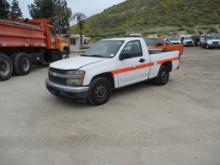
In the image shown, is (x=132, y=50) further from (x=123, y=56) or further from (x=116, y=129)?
(x=116, y=129)

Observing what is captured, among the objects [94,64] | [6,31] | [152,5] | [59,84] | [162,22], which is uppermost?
[152,5]

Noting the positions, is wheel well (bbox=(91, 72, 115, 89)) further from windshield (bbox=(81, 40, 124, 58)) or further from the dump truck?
the dump truck

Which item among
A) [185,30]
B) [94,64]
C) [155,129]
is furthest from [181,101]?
[185,30]

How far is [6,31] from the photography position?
409 inches

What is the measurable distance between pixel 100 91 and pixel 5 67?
6.14 meters

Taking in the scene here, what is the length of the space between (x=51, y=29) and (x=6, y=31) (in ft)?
13.1

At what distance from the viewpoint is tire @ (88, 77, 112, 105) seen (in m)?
5.99

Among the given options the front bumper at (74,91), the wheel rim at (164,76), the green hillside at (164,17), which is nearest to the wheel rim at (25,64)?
the front bumper at (74,91)

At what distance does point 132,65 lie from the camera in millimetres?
6852

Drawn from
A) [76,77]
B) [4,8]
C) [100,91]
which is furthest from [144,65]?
[4,8]

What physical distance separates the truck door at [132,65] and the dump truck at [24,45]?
6064mm

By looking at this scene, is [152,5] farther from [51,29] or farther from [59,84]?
[59,84]

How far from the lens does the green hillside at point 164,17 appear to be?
49594 millimetres

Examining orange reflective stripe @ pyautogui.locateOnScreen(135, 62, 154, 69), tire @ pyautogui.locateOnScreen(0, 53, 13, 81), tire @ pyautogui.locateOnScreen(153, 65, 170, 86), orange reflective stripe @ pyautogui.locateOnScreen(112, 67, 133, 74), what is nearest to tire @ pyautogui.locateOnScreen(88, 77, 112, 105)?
orange reflective stripe @ pyautogui.locateOnScreen(112, 67, 133, 74)
